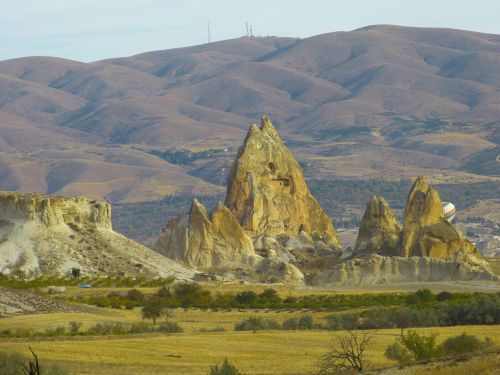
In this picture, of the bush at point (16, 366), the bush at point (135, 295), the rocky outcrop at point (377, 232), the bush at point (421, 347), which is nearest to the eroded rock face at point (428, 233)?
the rocky outcrop at point (377, 232)

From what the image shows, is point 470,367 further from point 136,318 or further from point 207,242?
point 207,242

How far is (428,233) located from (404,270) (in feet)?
23.1

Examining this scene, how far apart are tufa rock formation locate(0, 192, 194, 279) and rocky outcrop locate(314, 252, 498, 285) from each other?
29.0 feet

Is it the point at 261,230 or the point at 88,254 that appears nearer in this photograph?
the point at 88,254

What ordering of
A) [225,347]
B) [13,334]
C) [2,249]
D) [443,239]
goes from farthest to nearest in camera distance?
[443,239]
[2,249]
[13,334]
[225,347]

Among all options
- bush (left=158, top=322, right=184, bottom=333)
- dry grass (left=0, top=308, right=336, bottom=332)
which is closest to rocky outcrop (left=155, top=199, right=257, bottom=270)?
Answer: dry grass (left=0, top=308, right=336, bottom=332)

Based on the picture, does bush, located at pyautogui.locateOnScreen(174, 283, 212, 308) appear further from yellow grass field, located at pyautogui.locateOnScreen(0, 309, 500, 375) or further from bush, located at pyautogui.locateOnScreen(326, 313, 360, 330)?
yellow grass field, located at pyautogui.locateOnScreen(0, 309, 500, 375)

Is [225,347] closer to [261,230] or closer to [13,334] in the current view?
[13,334]

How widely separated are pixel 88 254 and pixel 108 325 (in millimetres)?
28176

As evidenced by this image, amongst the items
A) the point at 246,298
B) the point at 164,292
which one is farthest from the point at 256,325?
the point at 164,292

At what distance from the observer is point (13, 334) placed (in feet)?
161

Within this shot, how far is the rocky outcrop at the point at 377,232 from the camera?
96875mm

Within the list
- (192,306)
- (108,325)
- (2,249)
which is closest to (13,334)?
(108,325)

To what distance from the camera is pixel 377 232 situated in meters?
101
